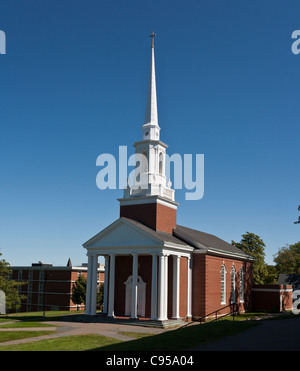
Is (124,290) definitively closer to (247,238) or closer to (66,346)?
(66,346)

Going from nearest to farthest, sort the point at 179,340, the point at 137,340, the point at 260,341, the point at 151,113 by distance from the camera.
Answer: the point at 260,341, the point at 179,340, the point at 137,340, the point at 151,113

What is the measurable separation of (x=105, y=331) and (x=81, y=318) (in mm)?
7666

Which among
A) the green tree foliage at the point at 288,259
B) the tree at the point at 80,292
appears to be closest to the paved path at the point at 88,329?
the tree at the point at 80,292

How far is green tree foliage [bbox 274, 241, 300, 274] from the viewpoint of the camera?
276 feet

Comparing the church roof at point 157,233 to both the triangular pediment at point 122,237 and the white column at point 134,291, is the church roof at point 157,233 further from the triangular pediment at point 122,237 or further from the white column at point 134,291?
the white column at point 134,291

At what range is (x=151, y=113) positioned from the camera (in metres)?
37.3

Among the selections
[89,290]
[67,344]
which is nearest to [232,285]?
[89,290]

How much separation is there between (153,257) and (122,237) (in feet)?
11.1

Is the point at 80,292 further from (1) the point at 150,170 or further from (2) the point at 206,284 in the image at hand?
(1) the point at 150,170

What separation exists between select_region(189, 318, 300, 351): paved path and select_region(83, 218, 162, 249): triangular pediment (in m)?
12.5

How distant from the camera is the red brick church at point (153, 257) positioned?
3141cm

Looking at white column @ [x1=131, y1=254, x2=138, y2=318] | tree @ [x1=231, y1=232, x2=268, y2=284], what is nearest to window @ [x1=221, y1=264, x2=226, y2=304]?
white column @ [x1=131, y1=254, x2=138, y2=318]

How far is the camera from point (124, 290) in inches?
1378
